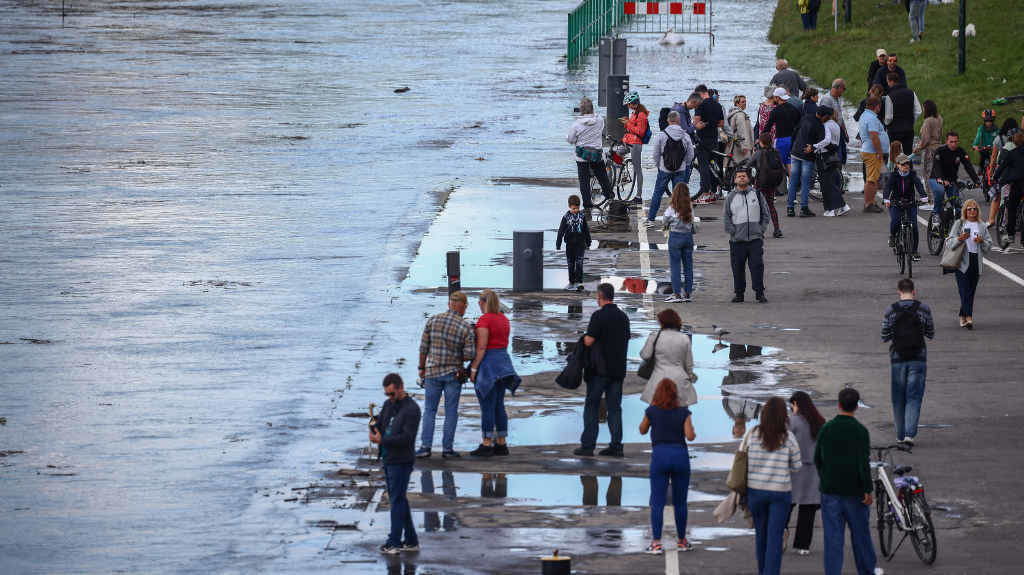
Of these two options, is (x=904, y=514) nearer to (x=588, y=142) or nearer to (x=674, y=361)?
(x=674, y=361)

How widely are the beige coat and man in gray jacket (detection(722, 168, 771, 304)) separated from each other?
23.4 ft

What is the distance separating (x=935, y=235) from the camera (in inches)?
939

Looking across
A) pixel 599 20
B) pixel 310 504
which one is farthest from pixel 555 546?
pixel 599 20

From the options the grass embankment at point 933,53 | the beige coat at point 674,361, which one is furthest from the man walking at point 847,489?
the grass embankment at point 933,53

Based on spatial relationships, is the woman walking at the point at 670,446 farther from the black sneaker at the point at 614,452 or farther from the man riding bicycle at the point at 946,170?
the man riding bicycle at the point at 946,170

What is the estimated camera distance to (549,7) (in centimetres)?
7519

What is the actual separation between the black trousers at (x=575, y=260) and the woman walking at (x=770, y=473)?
35.7 ft

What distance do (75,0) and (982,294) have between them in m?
65.7

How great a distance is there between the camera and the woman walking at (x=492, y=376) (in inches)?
578

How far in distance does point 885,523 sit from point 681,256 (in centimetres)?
952

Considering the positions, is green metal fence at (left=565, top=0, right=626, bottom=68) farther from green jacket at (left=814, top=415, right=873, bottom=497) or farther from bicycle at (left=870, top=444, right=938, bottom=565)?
green jacket at (left=814, top=415, right=873, bottom=497)

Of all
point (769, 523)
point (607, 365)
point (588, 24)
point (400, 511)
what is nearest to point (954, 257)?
point (607, 365)

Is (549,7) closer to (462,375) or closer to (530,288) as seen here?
(530,288)

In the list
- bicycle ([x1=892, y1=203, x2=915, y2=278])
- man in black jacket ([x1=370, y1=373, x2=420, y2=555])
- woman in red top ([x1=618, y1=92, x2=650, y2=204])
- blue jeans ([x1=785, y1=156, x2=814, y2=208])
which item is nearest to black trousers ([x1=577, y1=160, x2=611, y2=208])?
woman in red top ([x1=618, y1=92, x2=650, y2=204])
